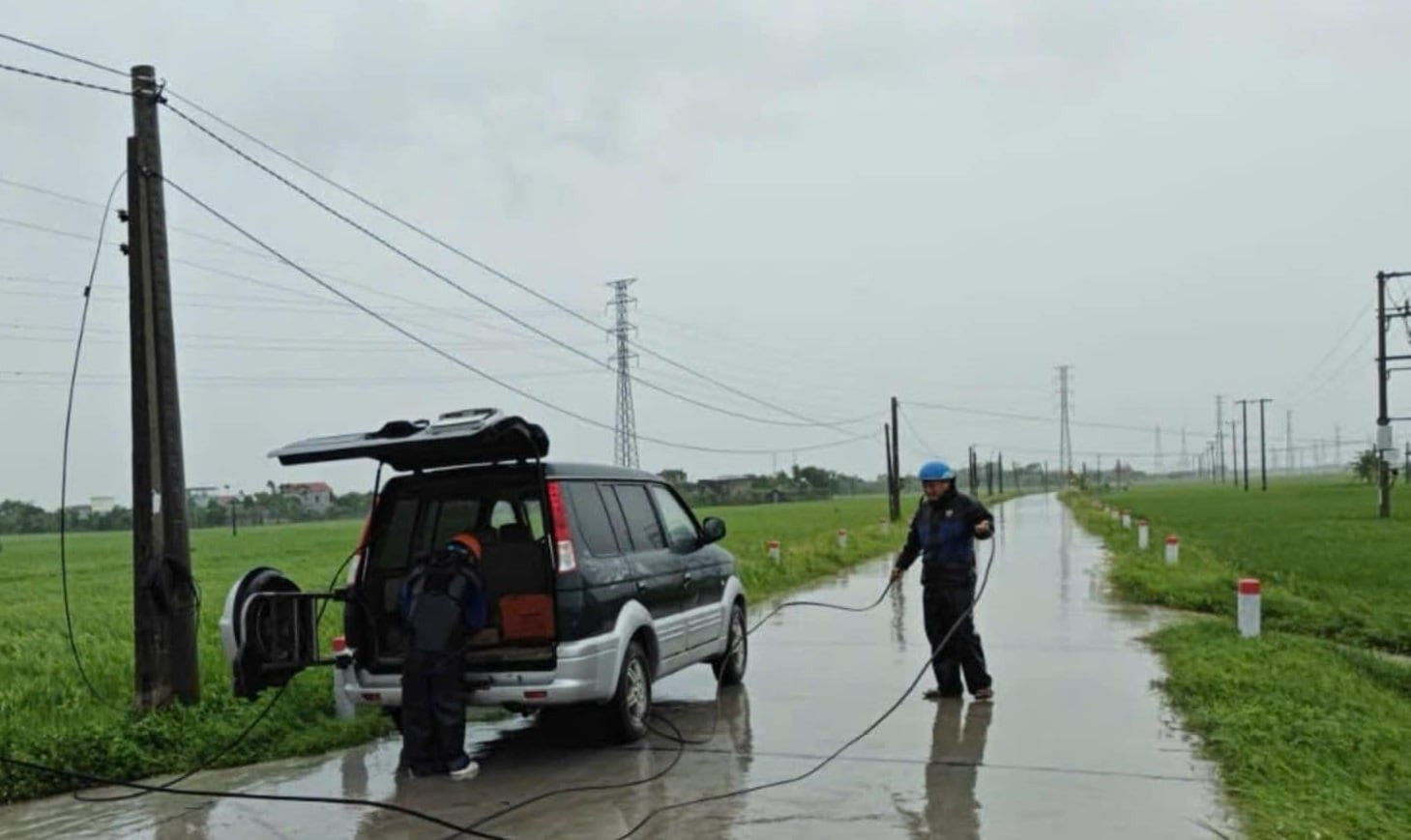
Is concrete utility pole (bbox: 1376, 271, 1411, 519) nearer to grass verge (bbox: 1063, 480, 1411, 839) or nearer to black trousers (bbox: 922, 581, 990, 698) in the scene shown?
grass verge (bbox: 1063, 480, 1411, 839)

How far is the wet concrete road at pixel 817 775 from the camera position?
5.99 m

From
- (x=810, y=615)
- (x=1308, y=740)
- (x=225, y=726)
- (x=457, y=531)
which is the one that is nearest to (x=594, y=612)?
(x=457, y=531)

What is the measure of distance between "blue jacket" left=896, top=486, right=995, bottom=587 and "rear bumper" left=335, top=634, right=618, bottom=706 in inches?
113

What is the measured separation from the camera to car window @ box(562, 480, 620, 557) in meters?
7.60

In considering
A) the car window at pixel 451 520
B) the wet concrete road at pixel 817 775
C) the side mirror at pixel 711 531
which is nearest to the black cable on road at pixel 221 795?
the wet concrete road at pixel 817 775

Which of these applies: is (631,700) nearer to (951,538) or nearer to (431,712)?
(431,712)

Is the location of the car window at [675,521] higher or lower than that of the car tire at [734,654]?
higher

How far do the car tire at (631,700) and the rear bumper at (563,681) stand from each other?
0.18m

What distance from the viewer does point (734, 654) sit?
10164mm

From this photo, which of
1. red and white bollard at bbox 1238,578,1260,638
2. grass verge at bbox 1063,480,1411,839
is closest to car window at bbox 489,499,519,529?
grass verge at bbox 1063,480,1411,839

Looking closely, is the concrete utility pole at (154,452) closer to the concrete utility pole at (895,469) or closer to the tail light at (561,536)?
the tail light at (561,536)

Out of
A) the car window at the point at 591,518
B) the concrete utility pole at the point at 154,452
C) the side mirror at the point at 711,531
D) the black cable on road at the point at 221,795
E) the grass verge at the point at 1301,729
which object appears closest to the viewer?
the grass verge at the point at 1301,729

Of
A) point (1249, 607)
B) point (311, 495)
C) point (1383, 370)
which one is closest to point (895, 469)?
point (1383, 370)

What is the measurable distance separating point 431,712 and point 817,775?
2.21 meters
